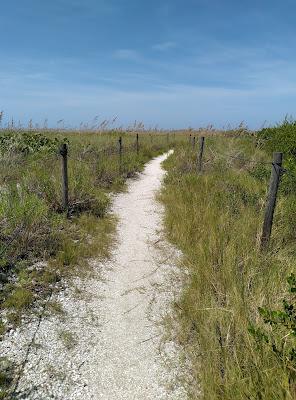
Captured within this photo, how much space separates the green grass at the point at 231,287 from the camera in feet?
8.43

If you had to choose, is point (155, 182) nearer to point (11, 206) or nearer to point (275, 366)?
point (11, 206)

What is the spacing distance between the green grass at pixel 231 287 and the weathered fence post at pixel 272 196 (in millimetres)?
111

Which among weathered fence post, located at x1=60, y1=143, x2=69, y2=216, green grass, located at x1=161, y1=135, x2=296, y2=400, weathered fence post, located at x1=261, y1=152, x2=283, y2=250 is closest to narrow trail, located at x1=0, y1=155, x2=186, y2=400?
green grass, located at x1=161, y1=135, x2=296, y2=400

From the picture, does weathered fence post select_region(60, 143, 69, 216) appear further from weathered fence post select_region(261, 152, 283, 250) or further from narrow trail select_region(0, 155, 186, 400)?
weathered fence post select_region(261, 152, 283, 250)

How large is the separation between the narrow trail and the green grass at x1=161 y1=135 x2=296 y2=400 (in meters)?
0.28

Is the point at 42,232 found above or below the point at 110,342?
above

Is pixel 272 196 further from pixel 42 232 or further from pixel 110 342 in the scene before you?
pixel 42 232

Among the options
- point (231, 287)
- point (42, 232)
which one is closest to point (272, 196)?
point (231, 287)

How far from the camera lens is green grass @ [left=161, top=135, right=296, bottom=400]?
257 centimetres

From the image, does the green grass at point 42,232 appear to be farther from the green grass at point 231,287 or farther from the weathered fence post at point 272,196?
the weathered fence post at point 272,196

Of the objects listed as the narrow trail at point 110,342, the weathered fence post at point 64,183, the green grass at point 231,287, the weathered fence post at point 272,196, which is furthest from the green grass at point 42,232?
the weathered fence post at point 272,196

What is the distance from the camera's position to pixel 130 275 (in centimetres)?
500

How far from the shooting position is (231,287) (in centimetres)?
370

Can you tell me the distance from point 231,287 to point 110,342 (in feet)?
4.36
